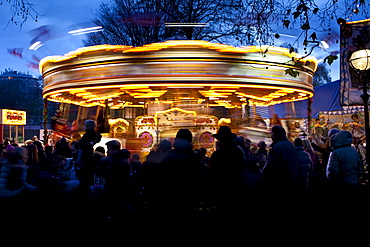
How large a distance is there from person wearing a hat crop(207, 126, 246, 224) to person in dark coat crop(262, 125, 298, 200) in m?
0.66

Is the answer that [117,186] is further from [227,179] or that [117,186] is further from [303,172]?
[303,172]

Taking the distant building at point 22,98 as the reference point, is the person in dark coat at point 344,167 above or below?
below

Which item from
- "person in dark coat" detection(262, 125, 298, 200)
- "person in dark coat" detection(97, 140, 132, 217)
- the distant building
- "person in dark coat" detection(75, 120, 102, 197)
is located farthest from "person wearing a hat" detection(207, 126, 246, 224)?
the distant building

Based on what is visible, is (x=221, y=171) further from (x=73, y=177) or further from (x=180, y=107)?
(x=180, y=107)

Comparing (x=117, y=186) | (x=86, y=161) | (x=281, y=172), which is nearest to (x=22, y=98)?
(x=86, y=161)

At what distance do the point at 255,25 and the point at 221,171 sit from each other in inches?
114

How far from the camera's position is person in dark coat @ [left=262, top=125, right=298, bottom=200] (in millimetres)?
4781

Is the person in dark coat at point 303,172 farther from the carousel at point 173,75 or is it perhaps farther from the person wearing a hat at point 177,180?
the carousel at point 173,75

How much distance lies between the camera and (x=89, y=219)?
16.3ft

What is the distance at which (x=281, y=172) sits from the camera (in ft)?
15.7

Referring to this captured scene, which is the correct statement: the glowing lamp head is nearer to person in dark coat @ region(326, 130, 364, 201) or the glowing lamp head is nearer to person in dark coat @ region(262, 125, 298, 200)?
person in dark coat @ region(326, 130, 364, 201)

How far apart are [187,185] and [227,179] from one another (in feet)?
1.62

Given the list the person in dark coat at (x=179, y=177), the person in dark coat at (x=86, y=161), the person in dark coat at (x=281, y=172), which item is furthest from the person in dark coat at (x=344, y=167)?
the person in dark coat at (x=86, y=161)

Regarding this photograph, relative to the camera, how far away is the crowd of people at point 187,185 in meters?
3.98
